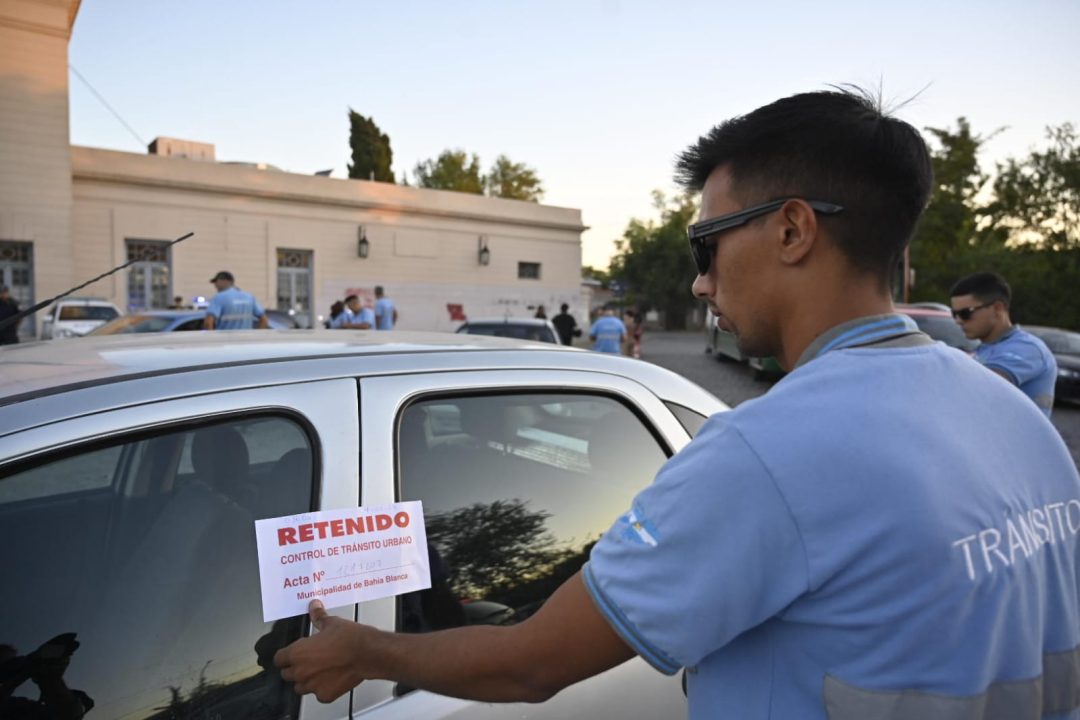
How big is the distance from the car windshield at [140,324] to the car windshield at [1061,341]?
552 inches

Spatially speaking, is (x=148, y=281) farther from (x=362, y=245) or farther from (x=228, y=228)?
(x=362, y=245)

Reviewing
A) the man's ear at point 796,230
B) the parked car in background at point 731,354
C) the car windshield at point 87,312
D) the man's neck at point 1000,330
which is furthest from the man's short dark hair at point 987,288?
the car windshield at point 87,312

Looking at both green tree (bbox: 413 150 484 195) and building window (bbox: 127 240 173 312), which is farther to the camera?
green tree (bbox: 413 150 484 195)

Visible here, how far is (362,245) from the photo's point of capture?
25672 mm

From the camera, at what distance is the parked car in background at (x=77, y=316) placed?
52.0 ft

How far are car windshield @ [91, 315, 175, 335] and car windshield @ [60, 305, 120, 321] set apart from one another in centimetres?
738

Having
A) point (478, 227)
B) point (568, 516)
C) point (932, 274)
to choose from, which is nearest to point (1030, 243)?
point (932, 274)

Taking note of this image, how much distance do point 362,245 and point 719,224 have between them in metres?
25.6

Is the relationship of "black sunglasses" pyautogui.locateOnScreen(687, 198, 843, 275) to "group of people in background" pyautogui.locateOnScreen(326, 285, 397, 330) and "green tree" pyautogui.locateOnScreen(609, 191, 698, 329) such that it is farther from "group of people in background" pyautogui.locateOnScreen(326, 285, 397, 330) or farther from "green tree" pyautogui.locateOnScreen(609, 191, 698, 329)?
"green tree" pyautogui.locateOnScreen(609, 191, 698, 329)

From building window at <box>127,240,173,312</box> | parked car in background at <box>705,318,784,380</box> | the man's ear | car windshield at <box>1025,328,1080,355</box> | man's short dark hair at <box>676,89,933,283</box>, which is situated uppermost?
building window at <box>127,240,173,312</box>

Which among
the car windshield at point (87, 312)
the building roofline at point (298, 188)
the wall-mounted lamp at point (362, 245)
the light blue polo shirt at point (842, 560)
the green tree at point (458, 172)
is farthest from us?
the green tree at point (458, 172)

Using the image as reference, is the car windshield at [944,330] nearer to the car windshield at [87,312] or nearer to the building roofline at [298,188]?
the car windshield at [87,312]

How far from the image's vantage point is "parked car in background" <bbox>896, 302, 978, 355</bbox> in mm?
11039

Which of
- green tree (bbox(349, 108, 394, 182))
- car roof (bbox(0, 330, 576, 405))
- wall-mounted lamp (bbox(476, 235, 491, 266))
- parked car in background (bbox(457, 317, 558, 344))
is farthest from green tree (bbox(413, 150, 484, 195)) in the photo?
car roof (bbox(0, 330, 576, 405))
